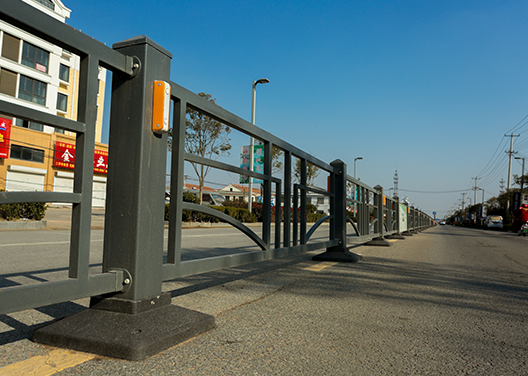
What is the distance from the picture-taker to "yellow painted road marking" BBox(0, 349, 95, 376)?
4.99 feet

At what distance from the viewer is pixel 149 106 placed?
2037mm

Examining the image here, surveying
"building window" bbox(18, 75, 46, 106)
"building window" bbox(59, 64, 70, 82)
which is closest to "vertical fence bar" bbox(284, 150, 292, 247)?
"building window" bbox(18, 75, 46, 106)

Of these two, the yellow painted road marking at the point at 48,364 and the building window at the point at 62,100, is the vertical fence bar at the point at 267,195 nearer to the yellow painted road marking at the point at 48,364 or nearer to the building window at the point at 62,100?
the yellow painted road marking at the point at 48,364

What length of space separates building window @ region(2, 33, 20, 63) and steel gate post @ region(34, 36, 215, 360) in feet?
117

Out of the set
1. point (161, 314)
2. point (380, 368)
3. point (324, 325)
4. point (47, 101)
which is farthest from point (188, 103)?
point (47, 101)

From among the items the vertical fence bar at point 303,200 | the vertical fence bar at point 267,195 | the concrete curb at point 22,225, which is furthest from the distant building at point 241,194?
the vertical fence bar at point 267,195

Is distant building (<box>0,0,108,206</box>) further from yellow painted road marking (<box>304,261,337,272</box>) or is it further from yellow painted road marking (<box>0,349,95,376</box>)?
yellow painted road marking (<box>0,349,95,376</box>)

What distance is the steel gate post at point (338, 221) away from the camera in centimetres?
556

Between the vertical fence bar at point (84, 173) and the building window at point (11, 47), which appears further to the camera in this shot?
the building window at point (11, 47)

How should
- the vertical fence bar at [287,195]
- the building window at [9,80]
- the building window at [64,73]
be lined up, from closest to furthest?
the vertical fence bar at [287,195]
the building window at [9,80]
the building window at [64,73]

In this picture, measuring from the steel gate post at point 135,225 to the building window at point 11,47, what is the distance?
35.7 m

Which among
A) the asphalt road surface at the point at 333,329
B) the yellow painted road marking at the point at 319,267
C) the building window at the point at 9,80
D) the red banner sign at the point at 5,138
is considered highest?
the building window at the point at 9,80

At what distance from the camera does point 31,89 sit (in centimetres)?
3322

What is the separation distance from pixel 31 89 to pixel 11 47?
360cm
